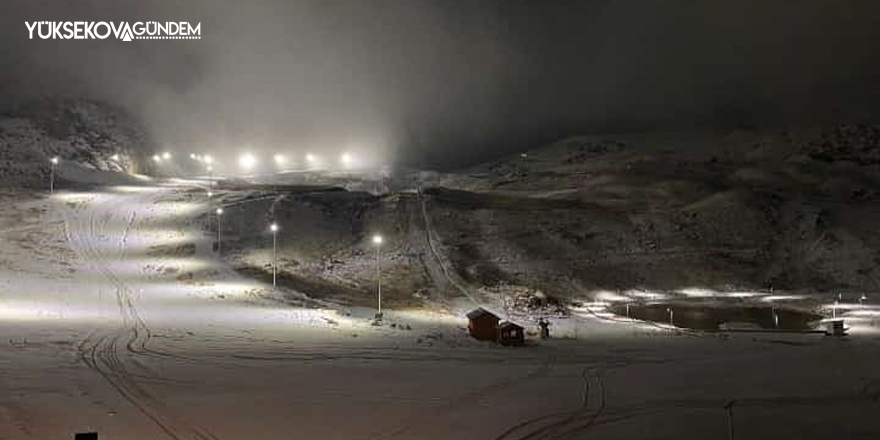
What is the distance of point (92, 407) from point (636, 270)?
51.2 meters

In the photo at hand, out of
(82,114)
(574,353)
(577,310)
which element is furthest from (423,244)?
(82,114)

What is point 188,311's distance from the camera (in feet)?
106

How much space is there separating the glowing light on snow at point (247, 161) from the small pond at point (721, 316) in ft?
347

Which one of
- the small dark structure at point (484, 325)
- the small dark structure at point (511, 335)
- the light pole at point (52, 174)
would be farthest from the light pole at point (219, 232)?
the small dark structure at point (511, 335)

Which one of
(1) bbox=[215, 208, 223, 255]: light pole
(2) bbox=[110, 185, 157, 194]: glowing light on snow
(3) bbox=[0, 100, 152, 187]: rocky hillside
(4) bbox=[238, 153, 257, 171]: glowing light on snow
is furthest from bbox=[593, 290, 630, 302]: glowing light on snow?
(4) bbox=[238, 153, 257, 171]: glowing light on snow

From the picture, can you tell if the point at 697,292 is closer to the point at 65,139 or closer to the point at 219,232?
the point at 219,232

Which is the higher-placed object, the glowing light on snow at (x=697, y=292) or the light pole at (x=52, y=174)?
the light pole at (x=52, y=174)

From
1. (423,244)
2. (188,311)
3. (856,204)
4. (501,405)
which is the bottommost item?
(501,405)

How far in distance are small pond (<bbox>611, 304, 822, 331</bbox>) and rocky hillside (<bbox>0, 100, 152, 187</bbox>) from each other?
66516mm

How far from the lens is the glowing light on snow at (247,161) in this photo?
456 feet

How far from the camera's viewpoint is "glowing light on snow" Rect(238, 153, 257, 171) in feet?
456

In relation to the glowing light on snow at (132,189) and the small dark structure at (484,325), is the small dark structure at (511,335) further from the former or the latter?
the glowing light on snow at (132,189)

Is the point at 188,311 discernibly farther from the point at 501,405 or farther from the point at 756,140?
the point at 756,140

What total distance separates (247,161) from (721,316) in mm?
114641
